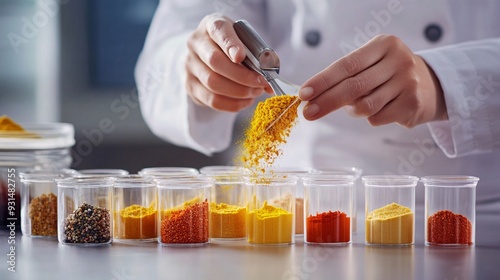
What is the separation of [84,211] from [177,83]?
590mm

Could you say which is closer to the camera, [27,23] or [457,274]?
[457,274]

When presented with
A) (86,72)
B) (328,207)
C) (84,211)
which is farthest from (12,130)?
(86,72)

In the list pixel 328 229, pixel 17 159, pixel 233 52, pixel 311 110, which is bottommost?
pixel 328 229

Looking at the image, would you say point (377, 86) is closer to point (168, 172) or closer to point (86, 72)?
point (168, 172)

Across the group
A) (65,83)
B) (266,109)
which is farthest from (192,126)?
(65,83)

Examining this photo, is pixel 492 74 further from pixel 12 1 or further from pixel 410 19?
pixel 12 1

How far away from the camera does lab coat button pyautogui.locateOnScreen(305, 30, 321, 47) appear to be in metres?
1.91

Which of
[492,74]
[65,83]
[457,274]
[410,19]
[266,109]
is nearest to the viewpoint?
[457,274]

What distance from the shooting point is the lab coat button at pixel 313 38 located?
1.91m

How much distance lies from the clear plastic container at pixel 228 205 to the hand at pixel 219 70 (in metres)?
0.17

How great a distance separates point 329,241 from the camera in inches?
56.3

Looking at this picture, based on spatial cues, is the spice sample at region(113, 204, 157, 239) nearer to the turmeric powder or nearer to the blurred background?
the turmeric powder

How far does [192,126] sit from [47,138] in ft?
1.23

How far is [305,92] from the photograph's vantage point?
138 cm
